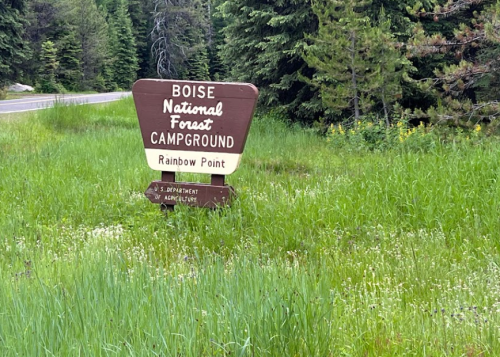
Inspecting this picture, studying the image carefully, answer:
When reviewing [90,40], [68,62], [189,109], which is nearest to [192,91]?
[189,109]

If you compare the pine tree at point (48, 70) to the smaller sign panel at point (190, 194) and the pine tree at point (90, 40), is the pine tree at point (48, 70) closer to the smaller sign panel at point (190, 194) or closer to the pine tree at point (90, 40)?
the pine tree at point (90, 40)

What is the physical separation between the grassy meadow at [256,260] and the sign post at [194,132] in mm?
268

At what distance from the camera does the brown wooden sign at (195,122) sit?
5.53 metres

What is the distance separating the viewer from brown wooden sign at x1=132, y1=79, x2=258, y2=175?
5.53 metres

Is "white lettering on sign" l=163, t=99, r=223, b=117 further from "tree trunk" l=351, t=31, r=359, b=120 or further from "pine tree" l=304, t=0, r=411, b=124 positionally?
"tree trunk" l=351, t=31, r=359, b=120

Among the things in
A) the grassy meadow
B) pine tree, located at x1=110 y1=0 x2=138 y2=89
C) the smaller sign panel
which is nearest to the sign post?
the smaller sign panel

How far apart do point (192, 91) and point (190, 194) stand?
121 cm

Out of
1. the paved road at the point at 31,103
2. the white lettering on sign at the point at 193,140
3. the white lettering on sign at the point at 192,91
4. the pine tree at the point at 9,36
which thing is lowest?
the paved road at the point at 31,103

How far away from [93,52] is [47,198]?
153 ft

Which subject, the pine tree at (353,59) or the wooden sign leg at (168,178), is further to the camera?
the pine tree at (353,59)

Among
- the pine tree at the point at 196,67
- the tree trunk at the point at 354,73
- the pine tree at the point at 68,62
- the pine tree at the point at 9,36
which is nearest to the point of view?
the tree trunk at the point at 354,73

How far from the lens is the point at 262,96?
46.9 feet

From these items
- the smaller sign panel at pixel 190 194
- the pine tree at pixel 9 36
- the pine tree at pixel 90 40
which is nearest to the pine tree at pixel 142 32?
the pine tree at pixel 90 40

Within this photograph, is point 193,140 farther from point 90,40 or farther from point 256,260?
point 90,40
